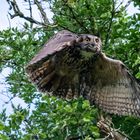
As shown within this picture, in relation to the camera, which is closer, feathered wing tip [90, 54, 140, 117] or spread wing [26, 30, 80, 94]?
spread wing [26, 30, 80, 94]

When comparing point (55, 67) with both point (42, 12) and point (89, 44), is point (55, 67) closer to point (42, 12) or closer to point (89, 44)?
point (89, 44)

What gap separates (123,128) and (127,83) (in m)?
2.56

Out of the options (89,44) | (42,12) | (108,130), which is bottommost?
(108,130)

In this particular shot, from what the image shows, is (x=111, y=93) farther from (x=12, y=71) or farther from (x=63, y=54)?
(x=12, y=71)

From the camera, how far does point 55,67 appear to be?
5777 millimetres

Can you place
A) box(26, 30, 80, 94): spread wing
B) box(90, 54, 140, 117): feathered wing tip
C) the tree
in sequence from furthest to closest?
the tree, box(90, 54, 140, 117): feathered wing tip, box(26, 30, 80, 94): spread wing

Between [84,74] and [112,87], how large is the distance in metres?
0.38

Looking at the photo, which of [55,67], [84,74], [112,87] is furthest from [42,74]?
[112,87]

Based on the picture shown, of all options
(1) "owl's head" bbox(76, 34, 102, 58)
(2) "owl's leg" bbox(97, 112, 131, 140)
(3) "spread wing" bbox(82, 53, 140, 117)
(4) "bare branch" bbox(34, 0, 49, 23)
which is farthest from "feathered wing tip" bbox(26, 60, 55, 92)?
(4) "bare branch" bbox(34, 0, 49, 23)

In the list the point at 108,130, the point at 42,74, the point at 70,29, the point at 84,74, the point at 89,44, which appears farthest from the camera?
the point at 70,29

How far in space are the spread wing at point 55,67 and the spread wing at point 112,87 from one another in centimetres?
26

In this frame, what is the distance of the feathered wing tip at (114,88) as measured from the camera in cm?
600

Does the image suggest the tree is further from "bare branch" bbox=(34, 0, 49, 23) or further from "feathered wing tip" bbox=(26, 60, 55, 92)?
"feathered wing tip" bbox=(26, 60, 55, 92)

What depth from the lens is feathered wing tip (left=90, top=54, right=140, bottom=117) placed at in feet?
19.7
